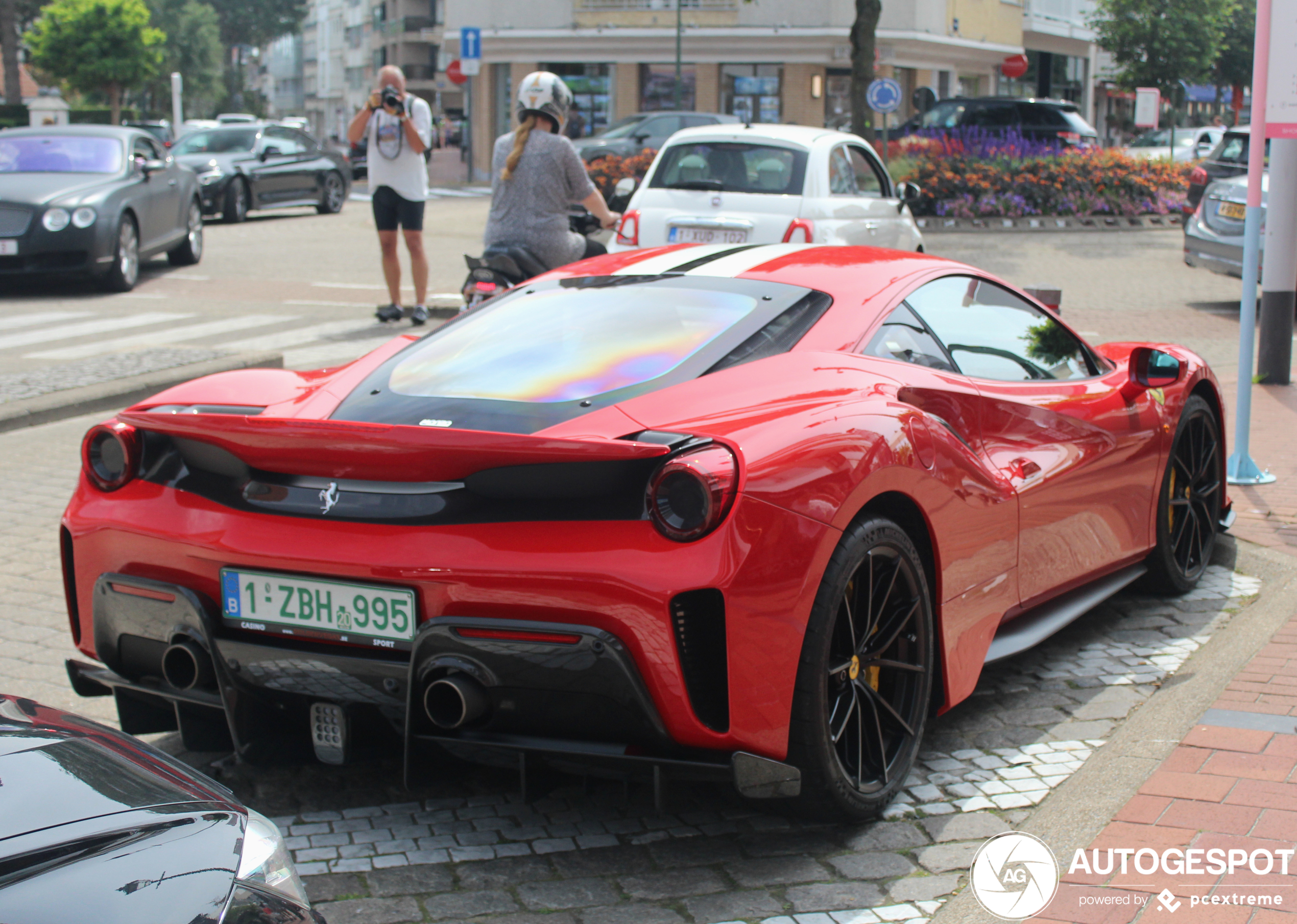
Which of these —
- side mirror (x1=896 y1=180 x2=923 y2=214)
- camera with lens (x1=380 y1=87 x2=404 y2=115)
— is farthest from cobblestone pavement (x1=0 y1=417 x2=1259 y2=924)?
side mirror (x1=896 y1=180 x2=923 y2=214)

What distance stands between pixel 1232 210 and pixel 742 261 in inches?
421

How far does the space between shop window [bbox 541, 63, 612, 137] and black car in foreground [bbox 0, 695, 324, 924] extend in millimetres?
43419

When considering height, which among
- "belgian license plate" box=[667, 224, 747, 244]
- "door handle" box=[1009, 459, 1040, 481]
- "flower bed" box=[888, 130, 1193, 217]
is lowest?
"door handle" box=[1009, 459, 1040, 481]

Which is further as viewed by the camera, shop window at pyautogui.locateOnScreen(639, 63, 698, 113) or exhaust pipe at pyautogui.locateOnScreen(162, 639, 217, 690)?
shop window at pyautogui.locateOnScreen(639, 63, 698, 113)

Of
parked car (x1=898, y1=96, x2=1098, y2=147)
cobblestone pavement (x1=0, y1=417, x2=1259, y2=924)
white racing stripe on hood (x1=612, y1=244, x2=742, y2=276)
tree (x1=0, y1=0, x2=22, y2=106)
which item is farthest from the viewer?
tree (x1=0, y1=0, x2=22, y2=106)

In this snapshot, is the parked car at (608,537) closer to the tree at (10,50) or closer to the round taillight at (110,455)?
the round taillight at (110,455)

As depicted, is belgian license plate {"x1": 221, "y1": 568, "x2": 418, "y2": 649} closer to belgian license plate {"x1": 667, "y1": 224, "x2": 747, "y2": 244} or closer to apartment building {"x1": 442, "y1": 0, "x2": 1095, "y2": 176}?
belgian license plate {"x1": 667, "y1": 224, "x2": 747, "y2": 244}

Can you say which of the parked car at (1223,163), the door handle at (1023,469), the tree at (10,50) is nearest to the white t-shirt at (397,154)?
the door handle at (1023,469)

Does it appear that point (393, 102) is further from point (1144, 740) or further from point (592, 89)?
point (592, 89)

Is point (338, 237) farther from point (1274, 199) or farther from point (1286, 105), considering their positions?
point (1286, 105)

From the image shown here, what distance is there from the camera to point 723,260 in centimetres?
419

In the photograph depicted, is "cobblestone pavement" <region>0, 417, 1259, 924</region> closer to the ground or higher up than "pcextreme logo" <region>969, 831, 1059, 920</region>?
closer to the ground

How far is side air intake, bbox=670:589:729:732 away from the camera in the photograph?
9.14ft

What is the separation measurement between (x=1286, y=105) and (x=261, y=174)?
19.1m
